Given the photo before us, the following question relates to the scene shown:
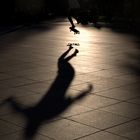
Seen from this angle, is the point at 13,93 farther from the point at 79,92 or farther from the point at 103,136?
the point at 103,136

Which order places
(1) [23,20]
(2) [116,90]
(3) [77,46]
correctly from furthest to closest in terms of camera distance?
1. (1) [23,20]
2. (3) [77,46]
3. (2) [116,90]

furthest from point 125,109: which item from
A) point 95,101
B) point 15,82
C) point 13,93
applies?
point 15,82

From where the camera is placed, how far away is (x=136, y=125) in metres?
6.79

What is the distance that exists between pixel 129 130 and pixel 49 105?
1.97 m

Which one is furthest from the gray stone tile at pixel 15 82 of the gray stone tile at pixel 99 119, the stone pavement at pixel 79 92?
the gray stone tile at pixel 99 119

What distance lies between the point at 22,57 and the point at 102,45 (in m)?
4.41

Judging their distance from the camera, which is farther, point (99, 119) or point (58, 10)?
point (58, 10)

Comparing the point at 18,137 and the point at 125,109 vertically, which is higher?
the point at 18,137

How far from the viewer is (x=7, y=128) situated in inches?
265

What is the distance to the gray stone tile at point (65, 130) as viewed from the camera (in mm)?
6303

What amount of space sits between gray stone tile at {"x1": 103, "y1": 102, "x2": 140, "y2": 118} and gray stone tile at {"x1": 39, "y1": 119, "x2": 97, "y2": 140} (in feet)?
3.06

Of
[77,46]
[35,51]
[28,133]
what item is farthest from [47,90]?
[77,46]

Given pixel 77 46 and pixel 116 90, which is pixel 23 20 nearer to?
pixel 77 46

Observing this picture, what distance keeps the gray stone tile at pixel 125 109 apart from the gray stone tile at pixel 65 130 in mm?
933
